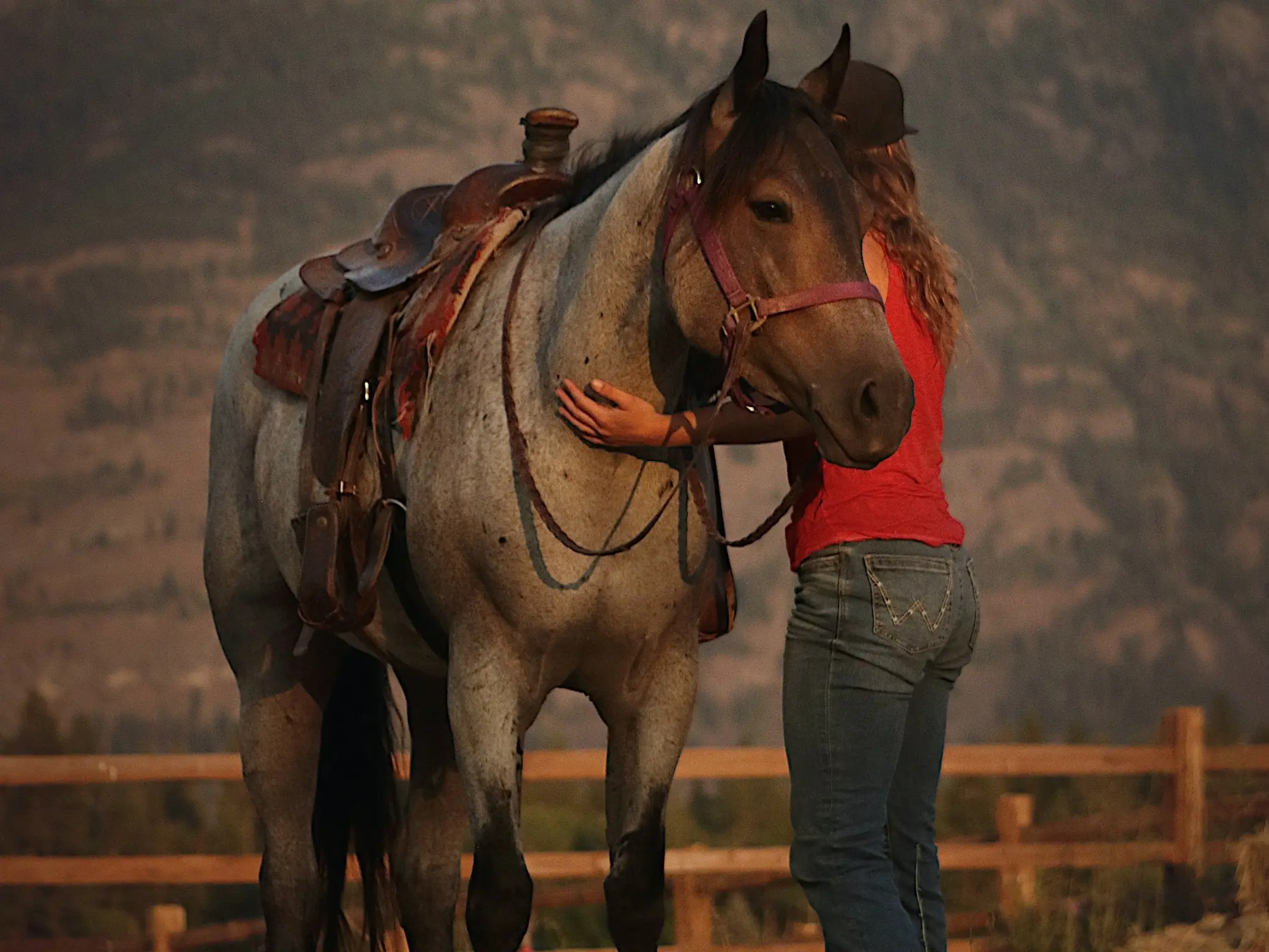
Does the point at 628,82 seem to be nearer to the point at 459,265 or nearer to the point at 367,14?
the point at 367,14

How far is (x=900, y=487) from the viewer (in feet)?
9.52

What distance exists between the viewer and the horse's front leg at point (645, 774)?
3355 mm

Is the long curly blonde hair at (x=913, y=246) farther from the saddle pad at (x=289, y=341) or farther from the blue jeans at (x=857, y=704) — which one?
the saddle pad at (x=289, y=341)

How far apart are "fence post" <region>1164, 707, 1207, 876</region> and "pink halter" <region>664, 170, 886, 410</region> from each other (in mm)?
4884

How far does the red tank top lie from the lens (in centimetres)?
288

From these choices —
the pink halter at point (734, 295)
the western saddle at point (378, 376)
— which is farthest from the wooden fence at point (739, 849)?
the pink halter at point (734, 295)

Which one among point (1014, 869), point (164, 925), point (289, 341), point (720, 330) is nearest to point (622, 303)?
point (720, 330)

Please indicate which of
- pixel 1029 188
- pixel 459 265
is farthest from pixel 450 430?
pixel 1029 188

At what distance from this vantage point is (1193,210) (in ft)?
41.1

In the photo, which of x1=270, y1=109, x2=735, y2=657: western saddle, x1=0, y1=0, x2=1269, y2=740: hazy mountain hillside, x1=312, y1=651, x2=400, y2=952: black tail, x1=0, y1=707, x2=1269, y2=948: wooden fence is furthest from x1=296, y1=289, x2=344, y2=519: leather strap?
x1=0, y1=0, x2=1269, y2=740: hazy mountain hillside

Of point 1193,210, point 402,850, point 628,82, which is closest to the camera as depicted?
point 402,850

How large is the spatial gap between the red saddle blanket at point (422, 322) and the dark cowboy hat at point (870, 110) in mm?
908

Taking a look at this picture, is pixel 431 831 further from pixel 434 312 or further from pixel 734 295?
pixel 734 295

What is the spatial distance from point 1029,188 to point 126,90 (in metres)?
6.16
